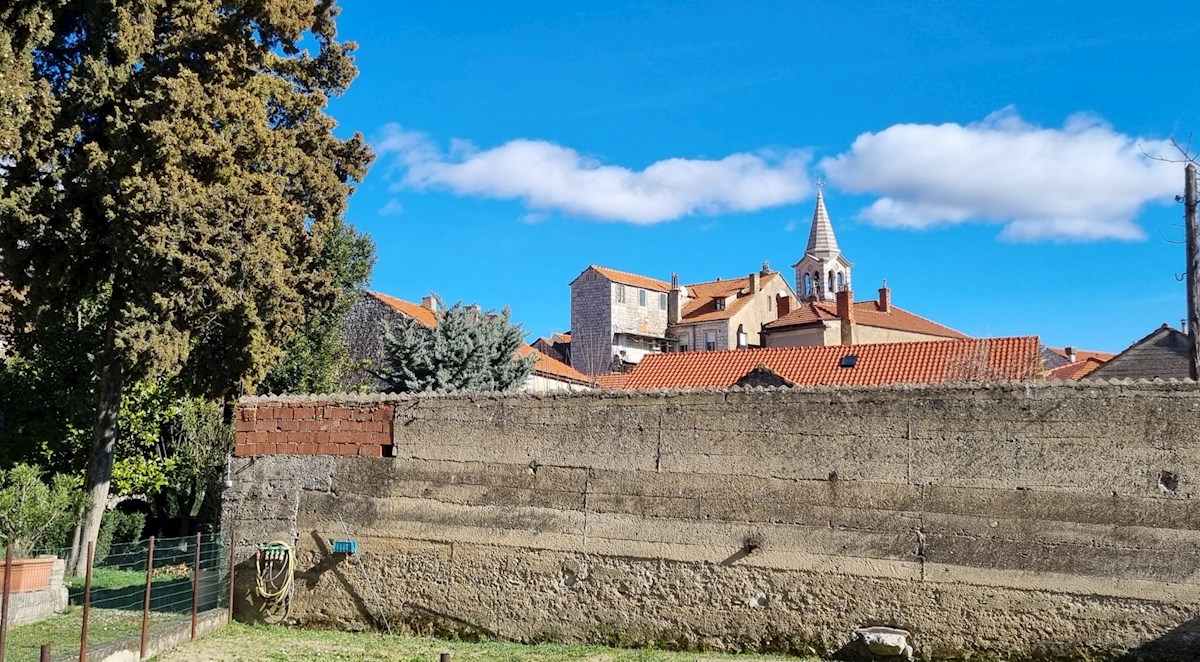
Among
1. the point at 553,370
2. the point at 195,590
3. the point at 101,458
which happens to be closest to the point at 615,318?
the point at 553,370

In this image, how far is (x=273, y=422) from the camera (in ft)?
37.7

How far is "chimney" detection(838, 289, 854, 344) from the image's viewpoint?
50.5m

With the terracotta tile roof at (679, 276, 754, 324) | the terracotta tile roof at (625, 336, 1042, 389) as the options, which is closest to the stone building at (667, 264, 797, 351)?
the terracotta tile roof at (679, 276, 754, 324)

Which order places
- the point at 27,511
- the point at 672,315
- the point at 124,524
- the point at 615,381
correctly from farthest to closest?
1. the point at 672,315
2. the point at 615,381
3. the point at 124,524
4. the point at 27,511

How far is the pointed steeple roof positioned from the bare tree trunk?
80688mm

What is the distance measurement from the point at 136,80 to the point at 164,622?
10.2m

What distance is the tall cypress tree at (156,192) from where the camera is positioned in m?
15.5

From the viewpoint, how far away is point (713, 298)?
69062 millimetres

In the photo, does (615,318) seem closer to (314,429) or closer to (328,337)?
(328,337)

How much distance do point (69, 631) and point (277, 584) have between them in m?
2.12

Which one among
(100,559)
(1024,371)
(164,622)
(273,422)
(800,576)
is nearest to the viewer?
(800,576)

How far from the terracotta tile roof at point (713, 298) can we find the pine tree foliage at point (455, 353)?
4540 cm

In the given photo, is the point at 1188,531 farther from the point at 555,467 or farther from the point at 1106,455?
the point at 555,467

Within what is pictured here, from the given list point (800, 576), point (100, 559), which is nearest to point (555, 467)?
point (800, 576)
